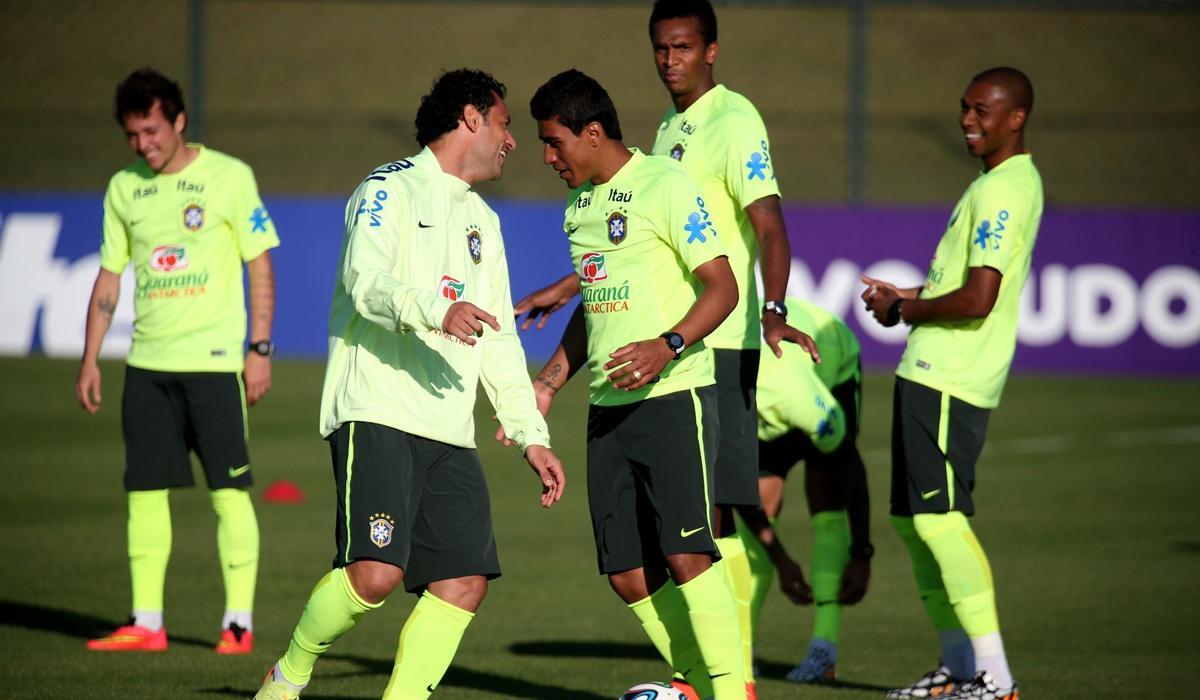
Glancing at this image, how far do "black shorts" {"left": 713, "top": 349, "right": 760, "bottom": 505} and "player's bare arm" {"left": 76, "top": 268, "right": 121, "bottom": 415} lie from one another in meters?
3.16

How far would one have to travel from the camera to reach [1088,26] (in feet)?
115

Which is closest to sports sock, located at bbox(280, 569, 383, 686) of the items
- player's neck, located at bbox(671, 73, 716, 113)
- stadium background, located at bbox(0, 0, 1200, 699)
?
stadium background, located at bbox(0, 0, 1200, 699)

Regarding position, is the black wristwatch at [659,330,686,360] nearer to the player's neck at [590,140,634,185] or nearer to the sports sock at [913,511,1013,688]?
the player's neck at [590,140,634,185]

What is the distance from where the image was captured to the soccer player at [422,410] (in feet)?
19.2

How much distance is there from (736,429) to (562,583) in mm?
3484

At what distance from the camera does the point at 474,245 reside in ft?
19.9

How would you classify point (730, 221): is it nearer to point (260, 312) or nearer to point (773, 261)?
point (773, 261)

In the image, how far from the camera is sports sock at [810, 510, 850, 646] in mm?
7973

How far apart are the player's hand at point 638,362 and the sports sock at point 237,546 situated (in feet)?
9.42

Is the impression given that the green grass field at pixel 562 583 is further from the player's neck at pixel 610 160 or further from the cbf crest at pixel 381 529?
the player's neck at pixel 610 160

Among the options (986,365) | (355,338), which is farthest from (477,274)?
(986,365)

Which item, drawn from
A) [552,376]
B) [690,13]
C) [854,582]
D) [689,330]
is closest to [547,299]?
[552,376]

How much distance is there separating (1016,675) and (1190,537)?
14.5 feet

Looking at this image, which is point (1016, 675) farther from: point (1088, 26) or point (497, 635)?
point (1088, 26)
